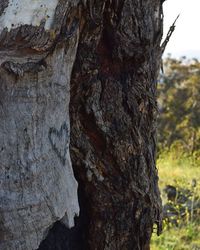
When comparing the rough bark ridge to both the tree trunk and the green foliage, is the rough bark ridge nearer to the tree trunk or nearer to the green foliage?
the tree trunk

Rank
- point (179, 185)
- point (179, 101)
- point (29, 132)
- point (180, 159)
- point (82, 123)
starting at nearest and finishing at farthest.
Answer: point (29, 132) < point (82, 123) < point (179, 185) < point (180, 159) < point (179, 101)

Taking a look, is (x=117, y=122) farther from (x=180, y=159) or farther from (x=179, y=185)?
(x=180, y=159)

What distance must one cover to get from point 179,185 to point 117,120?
4.11 m

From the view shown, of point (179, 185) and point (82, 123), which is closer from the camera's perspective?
point (82, 123)

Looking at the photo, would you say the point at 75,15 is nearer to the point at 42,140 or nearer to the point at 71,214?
the point at 42,140

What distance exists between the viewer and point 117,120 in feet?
8.97

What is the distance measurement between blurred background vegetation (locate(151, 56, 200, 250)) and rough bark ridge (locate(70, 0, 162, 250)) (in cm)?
205

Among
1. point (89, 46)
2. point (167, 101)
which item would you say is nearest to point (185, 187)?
point (89, 46)

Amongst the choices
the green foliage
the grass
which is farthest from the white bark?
the green foliage

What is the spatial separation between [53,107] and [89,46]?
32 centimetres

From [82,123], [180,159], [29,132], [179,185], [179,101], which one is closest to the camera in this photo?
[29,132]

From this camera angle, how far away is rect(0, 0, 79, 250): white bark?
2.28 meters

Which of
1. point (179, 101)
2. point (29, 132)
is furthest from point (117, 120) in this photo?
point (179, 101)

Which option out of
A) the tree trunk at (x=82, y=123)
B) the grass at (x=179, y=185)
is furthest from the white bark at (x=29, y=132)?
the grass at (x=179, y=185)
